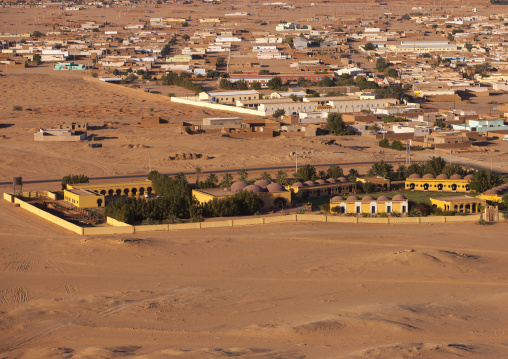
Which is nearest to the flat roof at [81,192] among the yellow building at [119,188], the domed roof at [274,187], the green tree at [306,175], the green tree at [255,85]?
the yellow building at [119,188]

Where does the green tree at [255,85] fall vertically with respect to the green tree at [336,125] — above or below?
above

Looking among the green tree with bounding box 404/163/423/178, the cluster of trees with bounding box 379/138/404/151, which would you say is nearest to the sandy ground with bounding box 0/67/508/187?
the cluster of trees with bounding box 379/138/404/151

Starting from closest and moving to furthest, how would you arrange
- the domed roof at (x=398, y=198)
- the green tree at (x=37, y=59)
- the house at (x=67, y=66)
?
the domed roof at (x=398, y=198), the house at (x=67, y=66), the green tree at (x=37, y=59)

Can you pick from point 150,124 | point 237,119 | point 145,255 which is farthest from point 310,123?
point 145,255

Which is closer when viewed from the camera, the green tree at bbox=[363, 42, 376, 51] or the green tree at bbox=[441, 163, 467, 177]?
the green tree at bbox=[441, 163, 467, 177]

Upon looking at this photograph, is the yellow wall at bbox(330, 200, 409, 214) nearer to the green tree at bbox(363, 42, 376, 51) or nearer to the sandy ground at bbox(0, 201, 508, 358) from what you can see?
the sandy ground at bbox(0, 201, 508, 358)

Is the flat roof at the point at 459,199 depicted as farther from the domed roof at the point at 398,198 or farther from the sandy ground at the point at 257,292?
the sandy ground at the point at 257,292
